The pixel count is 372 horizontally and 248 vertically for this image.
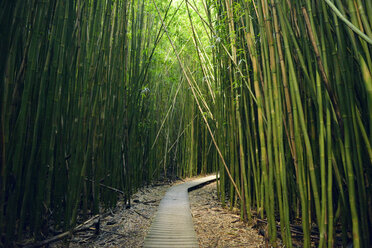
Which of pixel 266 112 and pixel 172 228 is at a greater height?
pixel 266 112

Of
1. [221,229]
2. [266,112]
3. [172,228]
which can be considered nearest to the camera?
[266,112]

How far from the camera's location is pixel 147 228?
174cm

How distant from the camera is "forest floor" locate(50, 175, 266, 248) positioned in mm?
1462

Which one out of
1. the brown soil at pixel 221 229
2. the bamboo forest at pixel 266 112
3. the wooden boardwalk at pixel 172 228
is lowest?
the brown soil at pixel 221 229

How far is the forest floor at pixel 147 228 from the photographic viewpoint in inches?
57.6

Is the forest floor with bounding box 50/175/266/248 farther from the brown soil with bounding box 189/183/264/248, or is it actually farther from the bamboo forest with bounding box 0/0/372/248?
the bamboo forest with bounding box 0/0/372/248

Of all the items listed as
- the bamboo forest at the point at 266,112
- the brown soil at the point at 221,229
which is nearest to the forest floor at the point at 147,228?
the brown soil at the point at 221,229

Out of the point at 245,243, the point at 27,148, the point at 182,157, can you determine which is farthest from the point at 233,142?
the point at 182,157

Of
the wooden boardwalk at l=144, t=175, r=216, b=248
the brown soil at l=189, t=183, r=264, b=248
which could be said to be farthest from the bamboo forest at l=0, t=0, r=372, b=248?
the wooden boardwalk at l=144, t=175, r=216, b=248

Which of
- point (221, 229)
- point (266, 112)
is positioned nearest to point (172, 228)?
point (221, 229)

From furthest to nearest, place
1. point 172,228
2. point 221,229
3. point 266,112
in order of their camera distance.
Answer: point 221,229
point 172,228
point 266,112

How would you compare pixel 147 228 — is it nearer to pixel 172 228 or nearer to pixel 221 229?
pixel 172 228

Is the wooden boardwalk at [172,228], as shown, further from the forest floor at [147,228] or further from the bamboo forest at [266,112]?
the bamboo forest at [266,112]

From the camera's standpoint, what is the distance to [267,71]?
52.1 inches
